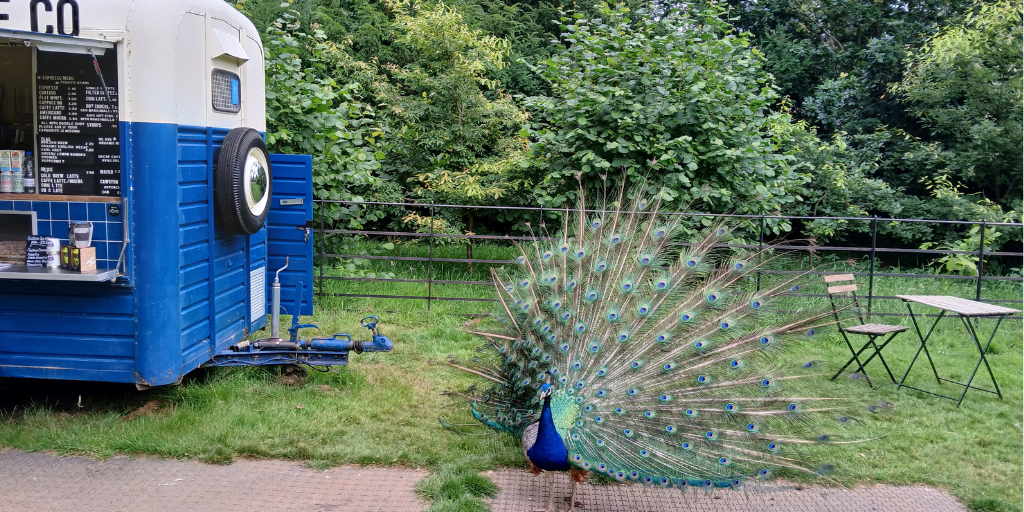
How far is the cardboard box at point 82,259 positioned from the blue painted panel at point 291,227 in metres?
2.02

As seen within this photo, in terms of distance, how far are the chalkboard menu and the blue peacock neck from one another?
3182mm

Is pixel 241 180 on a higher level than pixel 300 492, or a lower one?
Answer: higher

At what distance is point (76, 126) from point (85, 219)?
0.62 meters

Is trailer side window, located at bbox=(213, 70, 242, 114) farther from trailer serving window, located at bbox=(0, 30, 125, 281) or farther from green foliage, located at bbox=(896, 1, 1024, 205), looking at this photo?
green foliage, located at bbox=(896, 1, 1024, 205)

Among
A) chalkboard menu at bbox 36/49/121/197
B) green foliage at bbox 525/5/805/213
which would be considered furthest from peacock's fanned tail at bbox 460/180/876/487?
green foliage at bbox 525/5/805/213

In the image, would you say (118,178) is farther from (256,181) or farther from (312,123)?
(312,123)

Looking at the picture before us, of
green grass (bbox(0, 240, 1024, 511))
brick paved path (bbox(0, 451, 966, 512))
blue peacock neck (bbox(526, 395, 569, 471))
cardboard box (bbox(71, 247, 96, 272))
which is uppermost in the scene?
cardboard box (bbox(71, 247, 96, 272))

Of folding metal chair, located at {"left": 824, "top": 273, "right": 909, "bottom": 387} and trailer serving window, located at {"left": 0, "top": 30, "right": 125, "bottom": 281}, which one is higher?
trailer serving window, located at {"left": 0, "top": 30, "right": 125, "bottom": 281}

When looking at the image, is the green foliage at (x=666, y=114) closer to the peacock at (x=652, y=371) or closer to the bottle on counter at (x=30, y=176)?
the peacock at (x=652, y=371)

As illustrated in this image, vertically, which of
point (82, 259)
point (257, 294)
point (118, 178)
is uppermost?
point (118, 178)

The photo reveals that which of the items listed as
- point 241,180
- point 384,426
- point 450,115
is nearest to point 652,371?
point 384,426

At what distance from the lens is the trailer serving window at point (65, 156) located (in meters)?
5.00

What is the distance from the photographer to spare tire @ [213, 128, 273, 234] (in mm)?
5625

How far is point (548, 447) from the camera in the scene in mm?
4102
